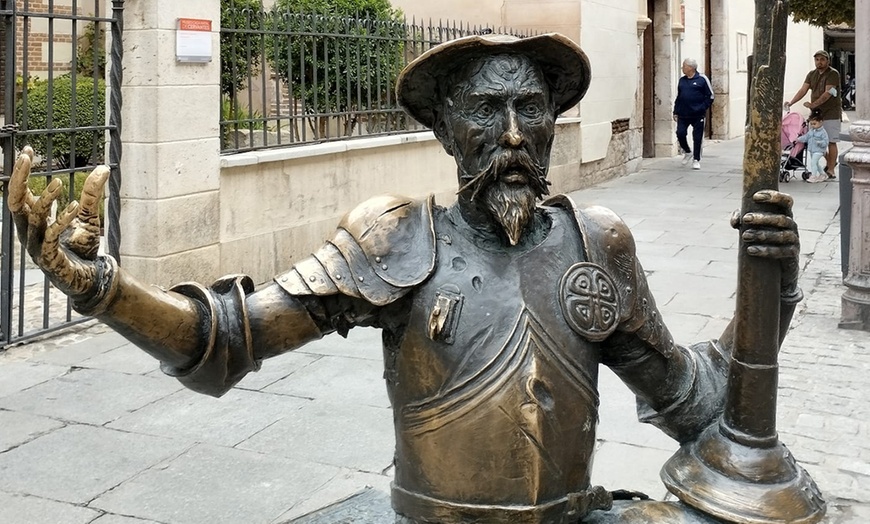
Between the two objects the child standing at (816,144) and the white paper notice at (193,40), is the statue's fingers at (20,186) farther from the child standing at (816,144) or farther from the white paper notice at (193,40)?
the child standing at (816,144)

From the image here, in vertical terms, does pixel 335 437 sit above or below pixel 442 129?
below

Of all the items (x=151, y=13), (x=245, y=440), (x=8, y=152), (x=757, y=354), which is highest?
(x=151, y=13)

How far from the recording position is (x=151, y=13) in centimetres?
662

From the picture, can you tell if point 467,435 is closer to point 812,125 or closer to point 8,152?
point 8,152

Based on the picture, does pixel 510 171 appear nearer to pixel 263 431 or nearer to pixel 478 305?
pixel 478 305

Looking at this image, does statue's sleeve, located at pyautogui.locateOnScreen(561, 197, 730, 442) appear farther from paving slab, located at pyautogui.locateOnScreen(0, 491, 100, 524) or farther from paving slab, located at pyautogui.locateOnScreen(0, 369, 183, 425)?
paving slab, located at pyautogui.locateOnScreen(0, 369, 183, 425)

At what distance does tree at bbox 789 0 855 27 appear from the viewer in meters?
12.2

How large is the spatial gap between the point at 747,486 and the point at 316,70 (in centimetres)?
685

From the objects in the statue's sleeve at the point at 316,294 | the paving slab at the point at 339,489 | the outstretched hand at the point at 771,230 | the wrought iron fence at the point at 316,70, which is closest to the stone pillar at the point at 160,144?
the wrought iron fence at the point at 316,70

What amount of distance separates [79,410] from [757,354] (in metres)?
3.88

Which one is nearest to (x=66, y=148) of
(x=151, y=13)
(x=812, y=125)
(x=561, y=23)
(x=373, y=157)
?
(x=373, y=157)

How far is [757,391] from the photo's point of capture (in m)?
2.10

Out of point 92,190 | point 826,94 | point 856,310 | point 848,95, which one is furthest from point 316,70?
point 848,95

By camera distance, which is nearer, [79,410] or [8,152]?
[79,410]
